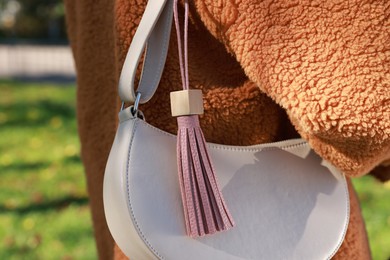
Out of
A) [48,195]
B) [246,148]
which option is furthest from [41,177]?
[246,148]

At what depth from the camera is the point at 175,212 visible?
29.6 inches

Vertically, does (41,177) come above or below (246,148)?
below

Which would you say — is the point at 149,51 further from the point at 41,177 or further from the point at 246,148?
the point at 41,177

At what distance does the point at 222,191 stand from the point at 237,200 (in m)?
0.02

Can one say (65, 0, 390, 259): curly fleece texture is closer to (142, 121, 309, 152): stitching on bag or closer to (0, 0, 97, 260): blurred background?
(142, 121, 309, 152): stitching on bag

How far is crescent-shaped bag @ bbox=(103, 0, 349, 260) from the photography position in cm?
73

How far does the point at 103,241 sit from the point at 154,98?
38cm

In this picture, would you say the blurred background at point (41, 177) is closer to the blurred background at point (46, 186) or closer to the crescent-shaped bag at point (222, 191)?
the blurred background at point (46, 186)

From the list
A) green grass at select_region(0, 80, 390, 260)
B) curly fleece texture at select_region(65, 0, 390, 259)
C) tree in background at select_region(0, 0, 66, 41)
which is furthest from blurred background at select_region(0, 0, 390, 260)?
tree in background at select_region(0, 0, 66, 41)

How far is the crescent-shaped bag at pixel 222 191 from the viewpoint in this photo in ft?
2.39

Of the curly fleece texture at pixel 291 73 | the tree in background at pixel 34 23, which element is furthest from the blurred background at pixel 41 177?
the tree in background at pixel 34 23

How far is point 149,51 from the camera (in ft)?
2.50

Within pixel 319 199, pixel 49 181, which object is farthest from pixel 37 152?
pixel 319 199

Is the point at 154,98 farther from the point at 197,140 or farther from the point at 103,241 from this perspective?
the point at 103,241
